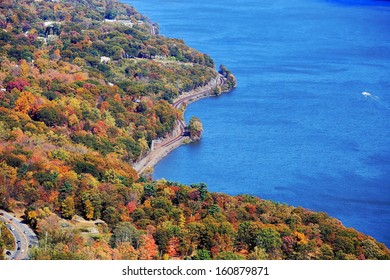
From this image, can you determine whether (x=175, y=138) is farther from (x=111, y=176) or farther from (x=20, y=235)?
(x=20, y=235)

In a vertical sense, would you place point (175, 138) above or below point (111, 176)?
above

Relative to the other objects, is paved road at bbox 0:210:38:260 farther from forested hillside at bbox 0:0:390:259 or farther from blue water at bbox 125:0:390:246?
blue water at bbox 125:0:390:246

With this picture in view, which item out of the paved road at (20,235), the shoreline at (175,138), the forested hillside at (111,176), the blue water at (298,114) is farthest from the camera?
the shoreline at (175,138)

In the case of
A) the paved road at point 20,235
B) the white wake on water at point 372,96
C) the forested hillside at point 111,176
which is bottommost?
the paved road at point 20,235

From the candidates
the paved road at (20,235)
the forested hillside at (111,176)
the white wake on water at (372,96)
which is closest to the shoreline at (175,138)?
the forested hillside at (111,176)

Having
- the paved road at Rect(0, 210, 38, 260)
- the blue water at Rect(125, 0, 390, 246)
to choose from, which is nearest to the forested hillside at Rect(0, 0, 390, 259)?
the paved road at Rect(0, 210, 38, 260)

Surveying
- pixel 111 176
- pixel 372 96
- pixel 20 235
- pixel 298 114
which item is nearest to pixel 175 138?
pixel 298 114

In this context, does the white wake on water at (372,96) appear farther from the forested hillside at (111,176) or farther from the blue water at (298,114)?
the forested hillside at (111,176)
